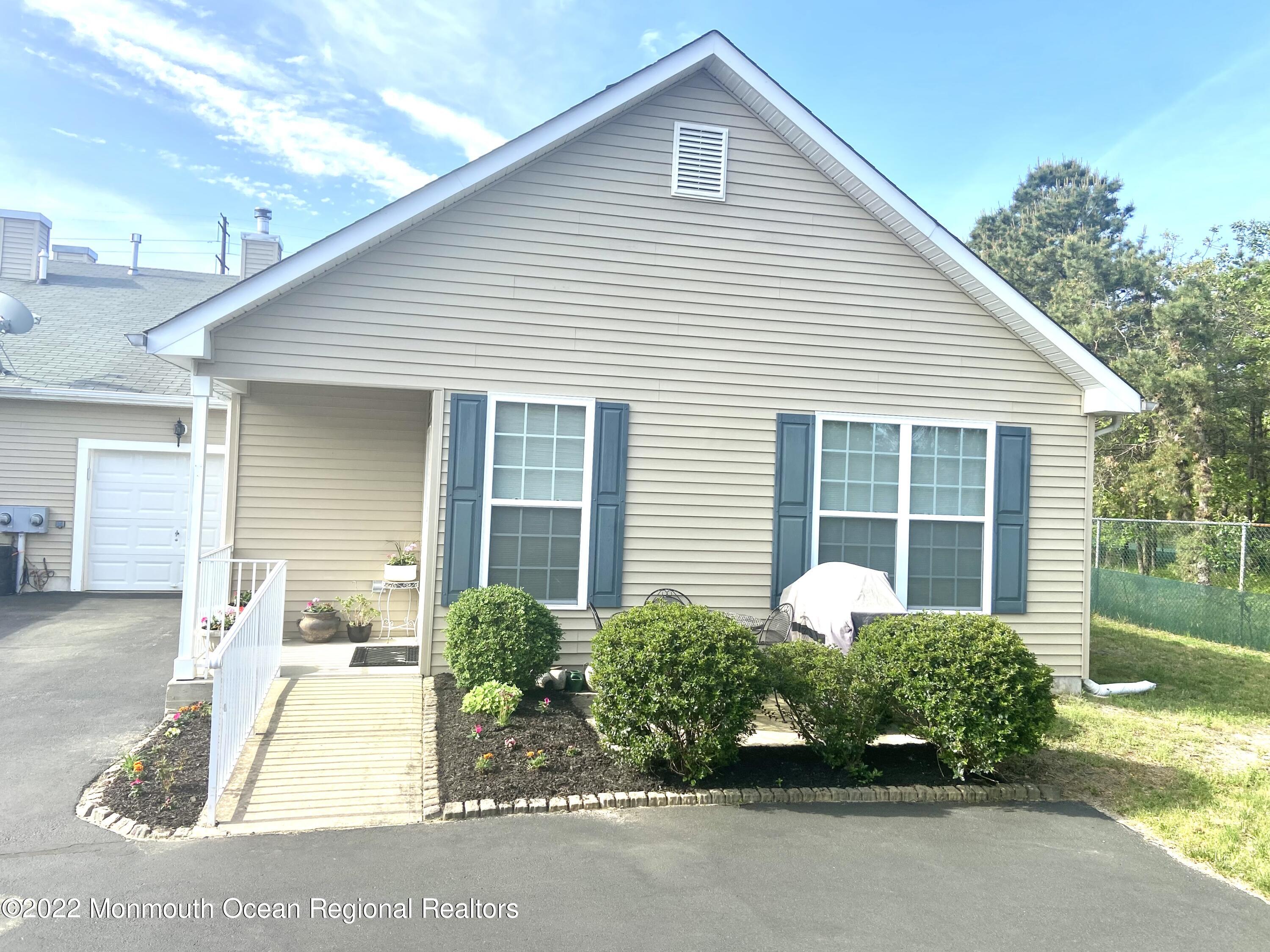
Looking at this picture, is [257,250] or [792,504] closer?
[792,504]

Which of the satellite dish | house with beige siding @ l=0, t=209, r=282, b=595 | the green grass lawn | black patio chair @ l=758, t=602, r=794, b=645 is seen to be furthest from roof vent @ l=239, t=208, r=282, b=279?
the green grass lawn

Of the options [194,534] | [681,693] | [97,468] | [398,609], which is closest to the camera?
[681,693]

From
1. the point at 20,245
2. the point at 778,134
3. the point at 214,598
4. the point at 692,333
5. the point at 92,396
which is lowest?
the point at 214,598

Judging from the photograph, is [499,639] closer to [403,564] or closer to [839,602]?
[403,564]

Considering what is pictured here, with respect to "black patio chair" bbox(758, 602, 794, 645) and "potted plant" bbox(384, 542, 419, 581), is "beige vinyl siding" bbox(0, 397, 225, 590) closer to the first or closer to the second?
"potted plant" bbox(384, 542, 419, 581)

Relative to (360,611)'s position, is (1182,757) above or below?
below

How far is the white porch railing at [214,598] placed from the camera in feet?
21.0

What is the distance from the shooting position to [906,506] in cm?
776

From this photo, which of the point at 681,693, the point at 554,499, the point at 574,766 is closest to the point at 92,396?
the point at 554,499

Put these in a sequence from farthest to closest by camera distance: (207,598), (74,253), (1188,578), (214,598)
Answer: (74,253) < (1188,578) < (214,598) < (207,598)

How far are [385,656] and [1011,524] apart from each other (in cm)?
594

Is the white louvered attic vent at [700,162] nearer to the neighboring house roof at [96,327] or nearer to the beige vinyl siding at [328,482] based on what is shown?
the beige vinyl siding at [328,482]

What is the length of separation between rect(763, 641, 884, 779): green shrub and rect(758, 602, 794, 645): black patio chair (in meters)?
1.86

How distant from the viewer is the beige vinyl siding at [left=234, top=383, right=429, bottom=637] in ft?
27.5
